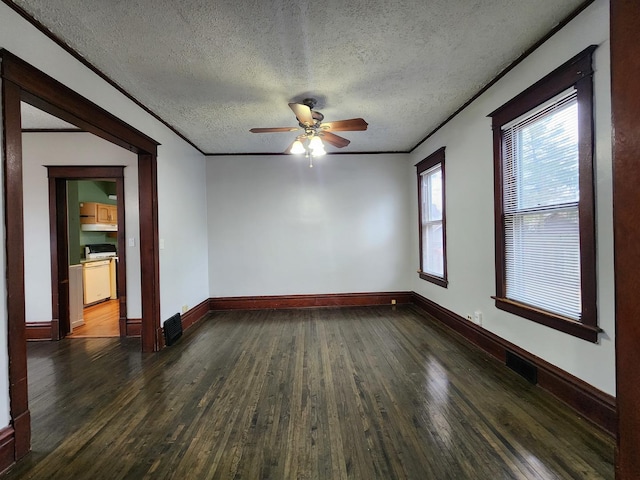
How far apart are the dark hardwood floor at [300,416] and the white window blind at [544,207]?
801 mm

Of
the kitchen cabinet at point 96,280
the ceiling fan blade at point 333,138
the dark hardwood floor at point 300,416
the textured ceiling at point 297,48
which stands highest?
the textured ceiling at point 297,48

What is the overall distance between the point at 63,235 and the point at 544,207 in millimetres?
5327

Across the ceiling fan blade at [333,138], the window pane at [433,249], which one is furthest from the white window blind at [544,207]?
the ceiling fan blade at [333,138]

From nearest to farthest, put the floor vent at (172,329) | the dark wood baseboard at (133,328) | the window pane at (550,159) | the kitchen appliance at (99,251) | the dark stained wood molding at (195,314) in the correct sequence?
1. the window pane at (550,159)
2. the floor vent at (172,329)
3. the dark wood baseboard at (133,328)
4. the dark stained wood molding at (195,314)
5. the kitchen appliance at (99,251)

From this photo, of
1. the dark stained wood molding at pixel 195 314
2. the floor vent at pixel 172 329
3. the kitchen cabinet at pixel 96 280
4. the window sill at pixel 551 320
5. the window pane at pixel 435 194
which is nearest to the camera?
the window sill at pixel 551 320

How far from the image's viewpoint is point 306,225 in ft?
16.8

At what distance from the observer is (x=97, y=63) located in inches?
93.3

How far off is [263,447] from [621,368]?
1776 mm

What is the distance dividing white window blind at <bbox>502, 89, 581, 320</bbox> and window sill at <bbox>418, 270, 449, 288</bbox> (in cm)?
118

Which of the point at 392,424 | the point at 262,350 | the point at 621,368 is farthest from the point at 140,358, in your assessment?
the point at 621,368

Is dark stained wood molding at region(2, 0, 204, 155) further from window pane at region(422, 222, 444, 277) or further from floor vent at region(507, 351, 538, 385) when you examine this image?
floor vent at region(507, 351, 538, 385)

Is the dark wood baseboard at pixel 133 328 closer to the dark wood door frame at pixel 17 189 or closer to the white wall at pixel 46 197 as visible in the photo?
the white wall at pixel 46 197

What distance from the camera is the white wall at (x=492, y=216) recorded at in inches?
71.2

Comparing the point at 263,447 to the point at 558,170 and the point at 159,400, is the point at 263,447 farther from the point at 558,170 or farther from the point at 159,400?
the point at 558,170
